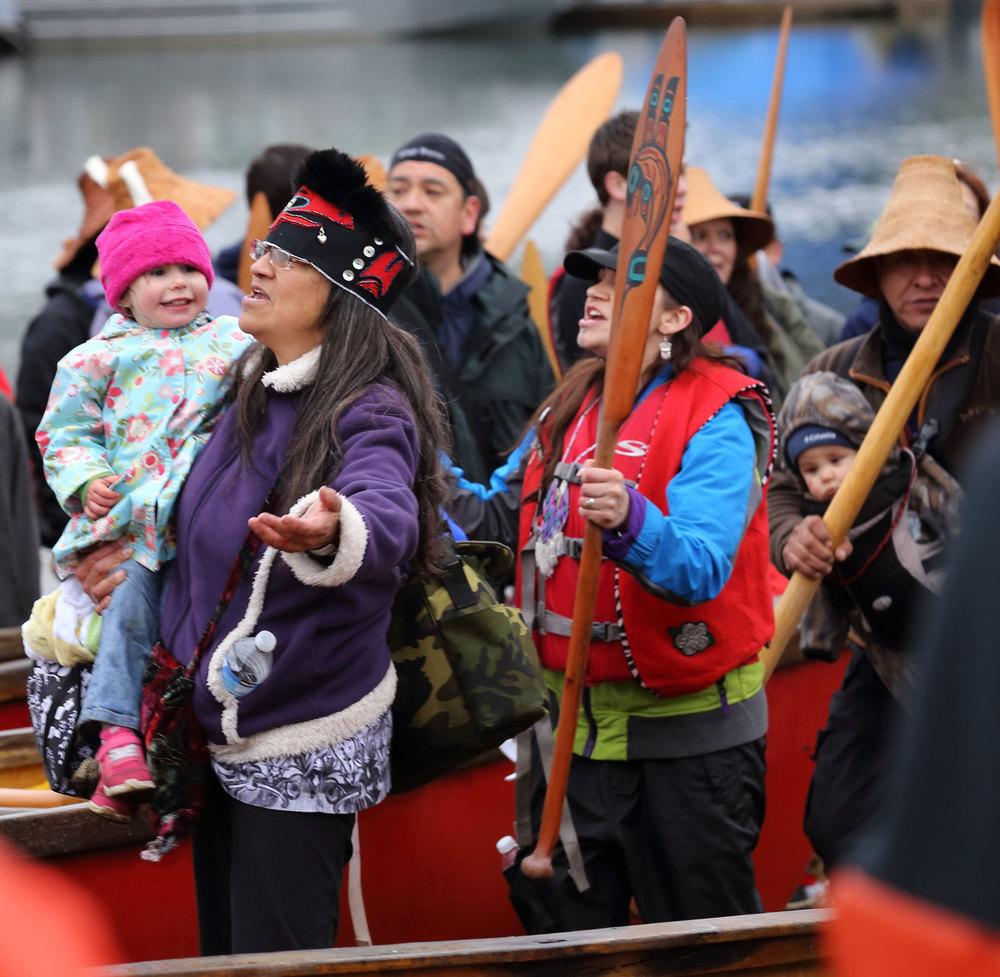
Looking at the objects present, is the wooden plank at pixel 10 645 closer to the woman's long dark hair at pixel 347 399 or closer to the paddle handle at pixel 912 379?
the woman's long dark hair at pixel 347 399

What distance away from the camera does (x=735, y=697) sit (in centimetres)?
302

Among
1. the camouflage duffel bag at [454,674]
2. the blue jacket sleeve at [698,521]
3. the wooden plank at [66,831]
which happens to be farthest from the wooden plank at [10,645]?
A: the blue jacket sleeve at [698,521]

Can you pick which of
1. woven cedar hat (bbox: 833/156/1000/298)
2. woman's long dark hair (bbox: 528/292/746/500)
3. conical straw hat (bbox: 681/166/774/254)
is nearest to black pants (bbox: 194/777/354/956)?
woman's long dark hair (bbox: 528/292/746/500)

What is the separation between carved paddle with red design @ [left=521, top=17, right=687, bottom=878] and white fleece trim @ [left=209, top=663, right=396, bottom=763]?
55cm

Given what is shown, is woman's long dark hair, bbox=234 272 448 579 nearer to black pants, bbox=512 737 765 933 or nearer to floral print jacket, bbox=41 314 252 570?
floral print jacket, bbox=41 314 252 570

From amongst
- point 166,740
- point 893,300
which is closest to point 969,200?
point 893,300

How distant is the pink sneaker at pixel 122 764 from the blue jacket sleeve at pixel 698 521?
89cm

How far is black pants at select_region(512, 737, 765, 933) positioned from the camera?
9.78ft

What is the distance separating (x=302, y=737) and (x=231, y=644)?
0.19 metres

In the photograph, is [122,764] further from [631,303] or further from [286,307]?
[631,303]

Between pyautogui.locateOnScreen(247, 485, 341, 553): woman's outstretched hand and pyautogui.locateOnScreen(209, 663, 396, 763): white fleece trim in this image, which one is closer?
pyautogui.locateOnScreen(247, 485, 341, 553): woman's outstretched hand

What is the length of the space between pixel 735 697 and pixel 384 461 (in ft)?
3.49

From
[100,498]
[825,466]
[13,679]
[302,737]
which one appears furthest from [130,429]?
[13,679]

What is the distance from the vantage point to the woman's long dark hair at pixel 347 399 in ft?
7.82
